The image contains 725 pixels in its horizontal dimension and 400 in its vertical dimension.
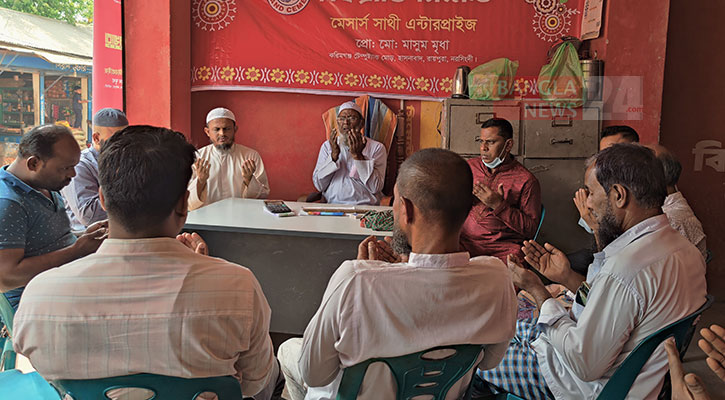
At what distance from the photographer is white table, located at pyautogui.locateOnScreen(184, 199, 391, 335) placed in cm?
345

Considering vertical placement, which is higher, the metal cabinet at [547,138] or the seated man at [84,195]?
the metal cabinet at [547,138]

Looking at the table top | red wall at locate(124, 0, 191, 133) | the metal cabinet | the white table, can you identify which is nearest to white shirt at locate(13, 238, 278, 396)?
the table top

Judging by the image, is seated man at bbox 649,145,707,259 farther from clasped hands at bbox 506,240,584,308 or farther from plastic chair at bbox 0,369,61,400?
plastic chair at bbox 0,369,61,400

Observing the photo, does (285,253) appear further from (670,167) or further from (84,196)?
(670,167)

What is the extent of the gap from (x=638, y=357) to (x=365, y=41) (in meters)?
4.51

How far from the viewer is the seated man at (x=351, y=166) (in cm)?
522

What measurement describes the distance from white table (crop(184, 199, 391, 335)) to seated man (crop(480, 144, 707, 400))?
1.56 m

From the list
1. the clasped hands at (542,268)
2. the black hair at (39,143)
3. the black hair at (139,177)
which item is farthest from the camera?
the black hair at (39,143)

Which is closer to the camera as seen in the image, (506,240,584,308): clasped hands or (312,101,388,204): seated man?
(506,240,584,308): clasped hands

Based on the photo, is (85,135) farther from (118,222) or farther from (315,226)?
(118,222)

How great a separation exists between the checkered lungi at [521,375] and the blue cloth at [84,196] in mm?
2834

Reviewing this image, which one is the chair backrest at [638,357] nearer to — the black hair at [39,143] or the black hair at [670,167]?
the black hair at [670,167]

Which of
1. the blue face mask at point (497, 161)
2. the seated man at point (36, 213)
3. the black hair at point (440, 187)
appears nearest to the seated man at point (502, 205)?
the blue face mask at point (497, 161)

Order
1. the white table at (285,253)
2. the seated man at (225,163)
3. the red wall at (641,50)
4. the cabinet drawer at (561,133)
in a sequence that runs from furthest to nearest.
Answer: the seated man at (225,163), the cabinet drawer at (561,133), the red wall at (641,50), the white table at (285,253)
